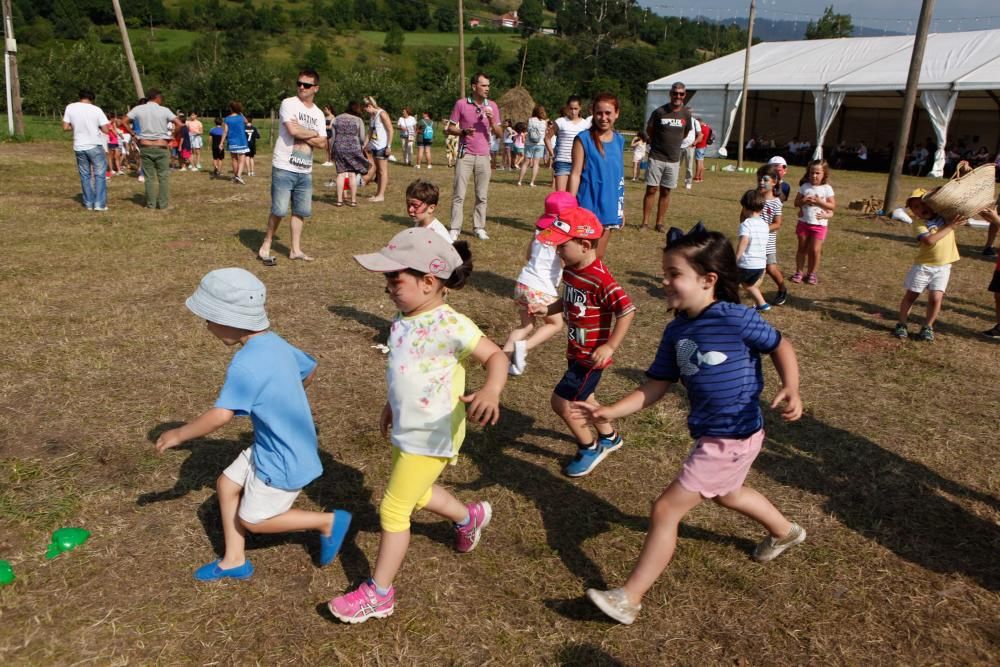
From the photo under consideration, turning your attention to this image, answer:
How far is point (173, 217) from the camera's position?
11.5 meters

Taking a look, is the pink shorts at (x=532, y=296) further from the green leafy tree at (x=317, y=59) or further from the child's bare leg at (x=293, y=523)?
the green leafy tree at (x=317, y=59)

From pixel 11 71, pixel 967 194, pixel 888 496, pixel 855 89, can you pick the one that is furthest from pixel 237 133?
pixel 855 89

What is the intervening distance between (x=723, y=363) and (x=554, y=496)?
1524 mm

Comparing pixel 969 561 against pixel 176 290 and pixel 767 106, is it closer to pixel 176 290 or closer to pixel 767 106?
pixel 176 290

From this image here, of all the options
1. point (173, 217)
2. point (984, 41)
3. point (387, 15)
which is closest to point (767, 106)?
point (984, 41)

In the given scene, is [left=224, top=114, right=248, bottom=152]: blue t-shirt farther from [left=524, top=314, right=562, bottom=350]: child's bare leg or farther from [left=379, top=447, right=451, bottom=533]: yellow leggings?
[left=379, top=447, right=451, bottom=533]: yellow leggings

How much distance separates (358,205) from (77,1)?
101 meters

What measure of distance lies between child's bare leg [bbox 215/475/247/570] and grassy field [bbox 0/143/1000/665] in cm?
12

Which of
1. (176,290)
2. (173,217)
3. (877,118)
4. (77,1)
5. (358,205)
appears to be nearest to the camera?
(176,290)

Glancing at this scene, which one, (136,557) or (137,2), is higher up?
(137,2)

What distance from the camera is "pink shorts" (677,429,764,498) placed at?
2846 mm

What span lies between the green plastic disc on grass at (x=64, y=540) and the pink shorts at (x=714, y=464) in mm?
2835

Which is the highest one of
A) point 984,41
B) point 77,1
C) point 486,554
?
point 77,1

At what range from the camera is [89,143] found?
11180 millimetres
